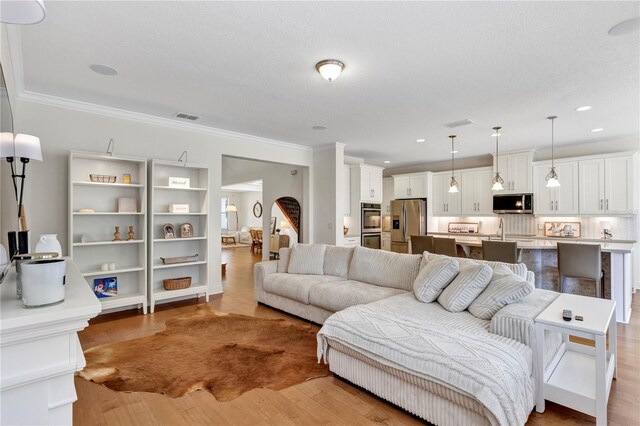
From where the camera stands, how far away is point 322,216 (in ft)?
21.5

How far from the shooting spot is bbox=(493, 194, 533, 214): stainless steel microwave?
21.6 ft

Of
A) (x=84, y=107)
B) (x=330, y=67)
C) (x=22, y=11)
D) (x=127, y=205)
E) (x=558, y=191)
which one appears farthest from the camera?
(x=558, y=191)

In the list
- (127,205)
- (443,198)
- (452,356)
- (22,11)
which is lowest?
(452,356)

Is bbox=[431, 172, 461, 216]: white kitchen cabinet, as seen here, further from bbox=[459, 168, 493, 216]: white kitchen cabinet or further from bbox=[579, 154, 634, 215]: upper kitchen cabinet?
bbox=[579, 154, 634, 215]: upper kitchen cabinet

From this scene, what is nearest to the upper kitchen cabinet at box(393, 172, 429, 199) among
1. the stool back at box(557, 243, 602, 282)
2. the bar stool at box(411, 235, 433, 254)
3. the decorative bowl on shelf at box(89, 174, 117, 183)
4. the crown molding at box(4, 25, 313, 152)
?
the bar stool at box(411, 235, 433, 254)

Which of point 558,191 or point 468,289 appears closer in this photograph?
point 468,289

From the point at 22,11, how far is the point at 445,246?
16.6 ft

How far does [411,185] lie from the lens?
27.6 ft

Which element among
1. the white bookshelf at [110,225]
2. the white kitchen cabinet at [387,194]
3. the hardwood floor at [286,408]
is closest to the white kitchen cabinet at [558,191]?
the white kitchen cabinet at [387,194]

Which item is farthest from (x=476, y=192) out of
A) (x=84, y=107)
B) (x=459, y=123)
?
(x=84, y=107)

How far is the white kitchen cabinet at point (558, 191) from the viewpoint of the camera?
612 cm

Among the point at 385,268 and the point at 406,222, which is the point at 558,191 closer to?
the point at 406,222

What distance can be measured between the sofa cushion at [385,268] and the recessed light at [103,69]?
3.31 m

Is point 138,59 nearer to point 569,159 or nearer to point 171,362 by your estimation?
point 171,362
